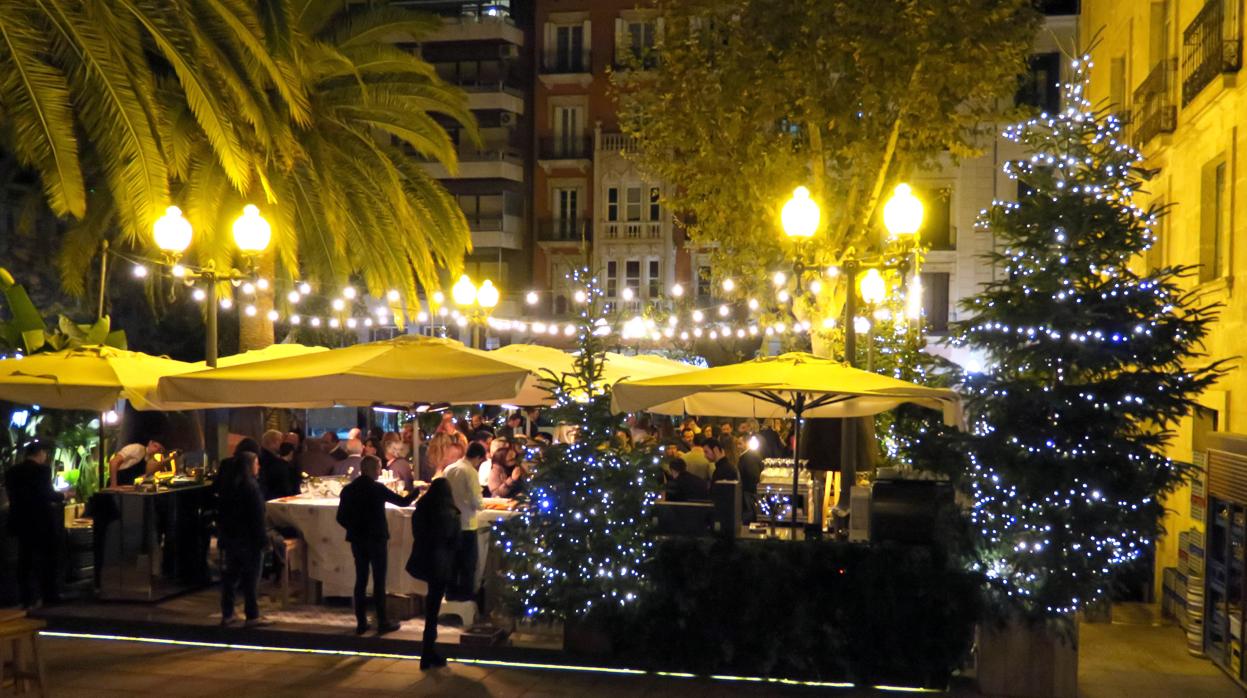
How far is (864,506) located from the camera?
11.3m

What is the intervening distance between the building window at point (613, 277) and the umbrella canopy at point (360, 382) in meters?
32.6

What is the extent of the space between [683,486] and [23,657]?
23.0ft

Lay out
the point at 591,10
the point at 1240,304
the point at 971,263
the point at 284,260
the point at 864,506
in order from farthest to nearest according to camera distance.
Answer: the point at 591,10 < the point at 971,263 < the point at 284,260 < the point at 1240,304 < the point at 864,506

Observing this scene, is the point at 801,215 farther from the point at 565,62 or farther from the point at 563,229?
the point at 565,62

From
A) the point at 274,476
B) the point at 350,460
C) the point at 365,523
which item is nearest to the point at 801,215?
the point at 365,523

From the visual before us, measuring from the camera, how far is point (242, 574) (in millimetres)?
11609

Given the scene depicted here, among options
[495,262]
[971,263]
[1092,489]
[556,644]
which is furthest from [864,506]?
[495,262]

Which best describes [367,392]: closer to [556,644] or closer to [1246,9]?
[556,644]

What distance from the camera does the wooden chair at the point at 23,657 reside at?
8375mm

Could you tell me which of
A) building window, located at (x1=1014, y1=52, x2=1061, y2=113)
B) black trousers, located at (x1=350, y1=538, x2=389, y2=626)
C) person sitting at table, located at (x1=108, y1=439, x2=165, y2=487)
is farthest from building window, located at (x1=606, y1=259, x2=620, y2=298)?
black trousers, located at (x1=350, y1=538, x2=389, y2=626)

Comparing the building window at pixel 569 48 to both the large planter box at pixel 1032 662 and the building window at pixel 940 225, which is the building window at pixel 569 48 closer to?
the building window at pixel 940 225

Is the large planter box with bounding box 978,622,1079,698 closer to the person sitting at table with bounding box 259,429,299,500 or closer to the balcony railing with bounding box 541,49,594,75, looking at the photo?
the person sitting at table with bounding box 259,429,299,500

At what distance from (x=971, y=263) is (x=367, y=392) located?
28831 millimetres

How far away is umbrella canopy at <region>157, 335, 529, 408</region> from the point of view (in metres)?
11.0
